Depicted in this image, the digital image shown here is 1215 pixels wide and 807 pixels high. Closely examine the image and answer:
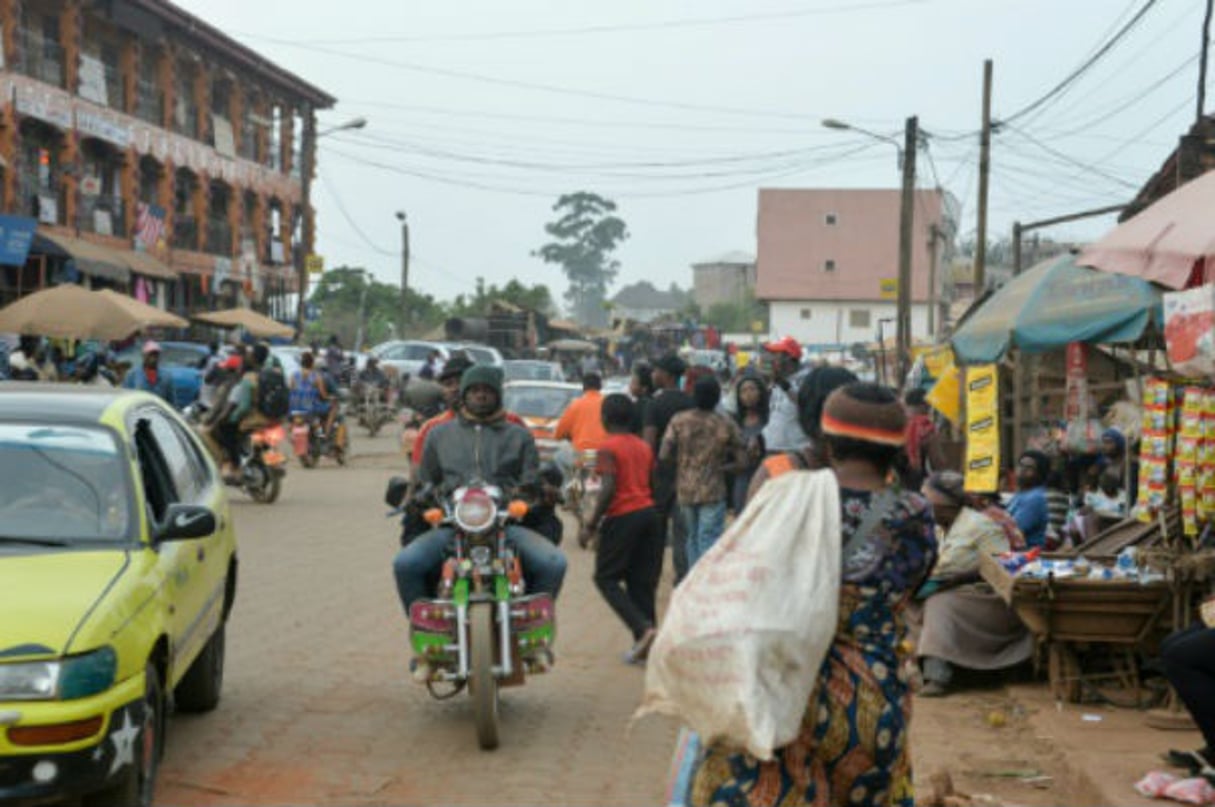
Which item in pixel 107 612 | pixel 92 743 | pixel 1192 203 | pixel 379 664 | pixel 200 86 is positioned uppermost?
pixel 200 86

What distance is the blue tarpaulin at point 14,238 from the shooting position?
28.2m

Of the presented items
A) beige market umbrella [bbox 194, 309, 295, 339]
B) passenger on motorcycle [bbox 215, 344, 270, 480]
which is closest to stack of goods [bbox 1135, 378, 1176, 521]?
passenger on motorcycle [bbox 215, 344, 270, 480]

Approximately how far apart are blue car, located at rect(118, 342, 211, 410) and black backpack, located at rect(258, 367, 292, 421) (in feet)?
29.9

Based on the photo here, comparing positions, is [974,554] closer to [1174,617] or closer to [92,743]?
[1174,617]

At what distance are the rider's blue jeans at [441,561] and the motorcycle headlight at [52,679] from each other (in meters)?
2.52

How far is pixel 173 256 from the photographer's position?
136 feet

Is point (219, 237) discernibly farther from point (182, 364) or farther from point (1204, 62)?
point (1204, 62)

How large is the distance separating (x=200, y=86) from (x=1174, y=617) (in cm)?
3871

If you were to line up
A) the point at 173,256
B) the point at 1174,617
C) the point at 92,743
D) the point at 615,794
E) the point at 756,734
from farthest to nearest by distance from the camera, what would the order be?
1. the point at 173,256
2. the point at 1174,617
3. the point at 615,794
4. the point at 92,743
5. the point at 756,734

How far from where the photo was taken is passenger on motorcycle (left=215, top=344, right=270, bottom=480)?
18.4 m

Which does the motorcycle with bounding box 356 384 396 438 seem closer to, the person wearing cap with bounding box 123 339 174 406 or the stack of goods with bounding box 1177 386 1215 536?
the person wearing cap with bounding box 123 339 174 406

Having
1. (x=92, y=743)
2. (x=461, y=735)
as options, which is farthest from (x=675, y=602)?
(x=461, y=735)

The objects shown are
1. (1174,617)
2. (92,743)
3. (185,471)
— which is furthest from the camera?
(1174,617)

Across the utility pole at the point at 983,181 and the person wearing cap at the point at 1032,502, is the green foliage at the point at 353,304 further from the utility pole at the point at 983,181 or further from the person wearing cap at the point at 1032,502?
the person wearing cap at the point at 1032,502
